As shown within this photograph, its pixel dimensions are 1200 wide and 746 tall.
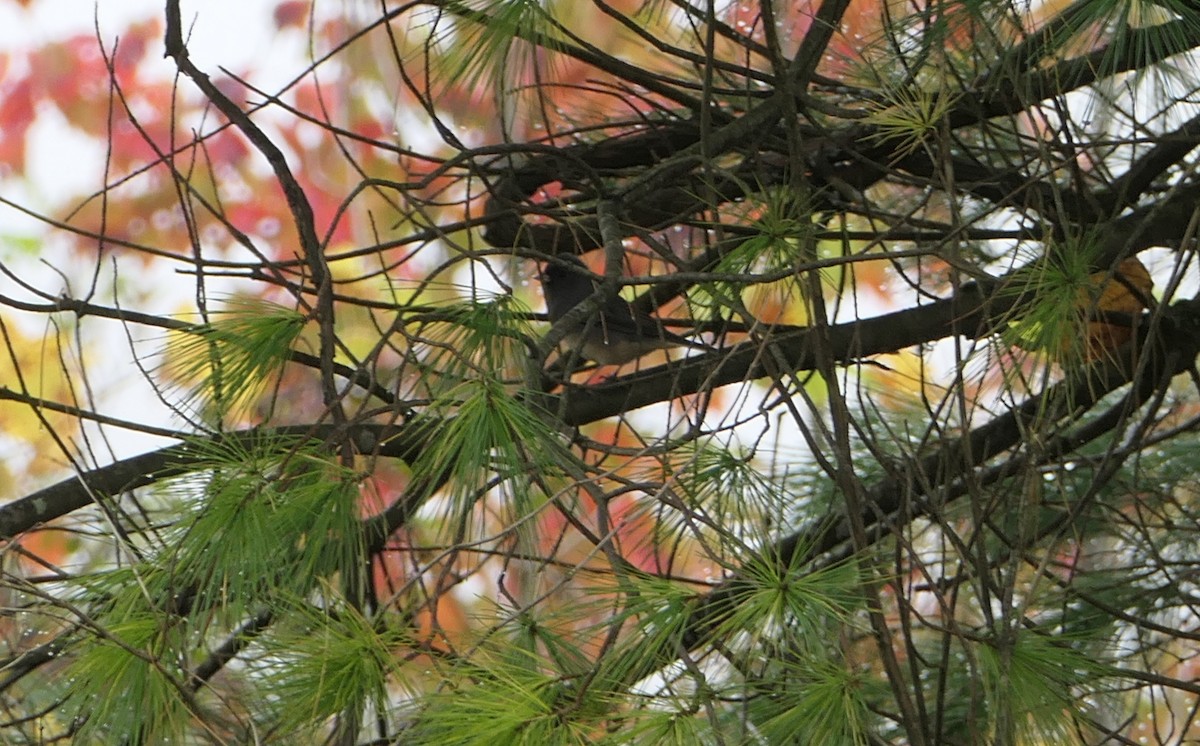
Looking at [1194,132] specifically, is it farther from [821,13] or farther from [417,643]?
[417,643]

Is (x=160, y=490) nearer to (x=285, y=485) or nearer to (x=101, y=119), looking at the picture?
(x=285, y=485)

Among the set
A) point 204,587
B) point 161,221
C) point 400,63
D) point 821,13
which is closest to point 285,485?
point 204,587

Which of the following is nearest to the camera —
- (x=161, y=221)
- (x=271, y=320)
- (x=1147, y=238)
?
(x=271, y=320)

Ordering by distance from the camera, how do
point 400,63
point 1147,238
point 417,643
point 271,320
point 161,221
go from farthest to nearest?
point 161,221 → point 1147,238 → point 400,63 → point 271,320 → point 417,643

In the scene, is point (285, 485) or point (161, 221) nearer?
point (285, 485)

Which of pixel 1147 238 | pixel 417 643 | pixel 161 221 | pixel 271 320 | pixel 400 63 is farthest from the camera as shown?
pixel 161 221

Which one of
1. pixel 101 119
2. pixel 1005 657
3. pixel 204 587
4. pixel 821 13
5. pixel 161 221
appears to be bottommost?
pixel 1005 657

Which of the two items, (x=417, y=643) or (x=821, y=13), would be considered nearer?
(x=417, y=643)

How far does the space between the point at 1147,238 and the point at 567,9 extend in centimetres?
57

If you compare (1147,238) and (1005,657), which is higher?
(1147,238)

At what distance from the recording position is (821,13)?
993 millimetres

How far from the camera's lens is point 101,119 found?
8.33 feet

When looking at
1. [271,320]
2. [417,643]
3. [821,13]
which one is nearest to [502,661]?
[417,643]

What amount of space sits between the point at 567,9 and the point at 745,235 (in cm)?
33
